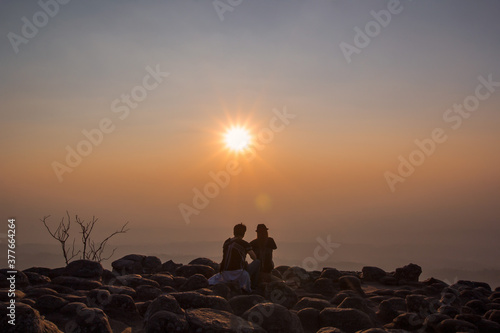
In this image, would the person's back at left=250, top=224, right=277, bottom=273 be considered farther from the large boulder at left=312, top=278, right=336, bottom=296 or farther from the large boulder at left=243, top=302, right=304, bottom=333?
the large boulder at left=243, top=302, right=304, bottom=333

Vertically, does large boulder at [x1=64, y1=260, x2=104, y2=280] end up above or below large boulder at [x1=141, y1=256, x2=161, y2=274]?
below

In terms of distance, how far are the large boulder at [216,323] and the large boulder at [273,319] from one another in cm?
36

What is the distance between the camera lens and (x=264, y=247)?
15062 millimetres

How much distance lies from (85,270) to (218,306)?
22.7 feet

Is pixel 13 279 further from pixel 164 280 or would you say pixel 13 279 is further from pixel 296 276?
pixel 296 276

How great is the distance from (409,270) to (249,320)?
39.5 feet

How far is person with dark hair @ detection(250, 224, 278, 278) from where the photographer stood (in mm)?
15000

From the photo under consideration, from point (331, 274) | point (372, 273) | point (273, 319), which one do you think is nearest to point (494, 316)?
point (273, 319)

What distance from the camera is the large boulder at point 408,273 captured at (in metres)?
19.6

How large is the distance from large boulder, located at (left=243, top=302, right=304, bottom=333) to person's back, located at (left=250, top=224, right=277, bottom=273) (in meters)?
4.40

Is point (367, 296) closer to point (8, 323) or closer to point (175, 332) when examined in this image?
point (175, 332)

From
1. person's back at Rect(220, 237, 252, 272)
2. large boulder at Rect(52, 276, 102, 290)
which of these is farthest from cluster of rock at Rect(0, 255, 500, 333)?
person's back at Rect(220, 237, 252, 272)

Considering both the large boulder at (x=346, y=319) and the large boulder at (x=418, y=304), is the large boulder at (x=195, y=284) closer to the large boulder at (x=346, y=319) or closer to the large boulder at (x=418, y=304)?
the large boulder at (x=346, y=319)

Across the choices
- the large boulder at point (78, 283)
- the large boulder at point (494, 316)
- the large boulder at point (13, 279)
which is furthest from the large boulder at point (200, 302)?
the large boulder at point (494, 316)
